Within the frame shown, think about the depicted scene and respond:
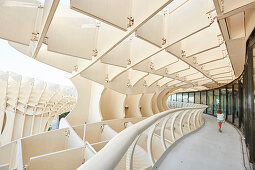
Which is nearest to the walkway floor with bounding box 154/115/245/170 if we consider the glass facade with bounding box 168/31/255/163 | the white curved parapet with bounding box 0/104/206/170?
the white curved parapet with bounding box 0/104/206/170

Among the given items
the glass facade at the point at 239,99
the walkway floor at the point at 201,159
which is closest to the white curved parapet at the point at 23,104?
the walkway floor at the point at 201,159

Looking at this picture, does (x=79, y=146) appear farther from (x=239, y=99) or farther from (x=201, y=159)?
(x=239, y=99)

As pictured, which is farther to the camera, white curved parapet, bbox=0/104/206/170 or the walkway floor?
the walkway floor

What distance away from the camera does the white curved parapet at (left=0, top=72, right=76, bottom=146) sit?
13.8 m

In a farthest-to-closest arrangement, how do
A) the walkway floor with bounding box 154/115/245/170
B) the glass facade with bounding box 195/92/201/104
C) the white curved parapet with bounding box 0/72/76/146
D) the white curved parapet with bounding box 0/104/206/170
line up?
1. the glass facade with bounding box 195/92/201/104
2. the white curved parapet with bounding box 0/72/76/146
3. the walkway floor with bounding box 154/115/245/170
4. the white curved parapet with bounding box 0/104/206/170

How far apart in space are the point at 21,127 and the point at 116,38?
20557 mm

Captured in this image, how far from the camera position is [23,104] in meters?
17.2

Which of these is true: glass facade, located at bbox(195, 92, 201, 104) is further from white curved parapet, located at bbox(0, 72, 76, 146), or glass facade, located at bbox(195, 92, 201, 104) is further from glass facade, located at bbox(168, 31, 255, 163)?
white curved parapet, located at bbox(0, 72, 76, 146)

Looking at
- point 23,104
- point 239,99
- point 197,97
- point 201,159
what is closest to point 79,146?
point 201,159

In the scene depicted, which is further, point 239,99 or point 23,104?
point 23,104

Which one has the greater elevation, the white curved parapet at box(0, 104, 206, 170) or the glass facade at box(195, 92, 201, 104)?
the glass facade at box(195, 92, 201, 104)

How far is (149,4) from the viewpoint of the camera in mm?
2988

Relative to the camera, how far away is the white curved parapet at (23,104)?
1381 cm

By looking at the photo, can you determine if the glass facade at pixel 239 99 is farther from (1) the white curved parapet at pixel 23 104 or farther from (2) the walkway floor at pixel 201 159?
(1) the white curved parapet at pixel 23 104
